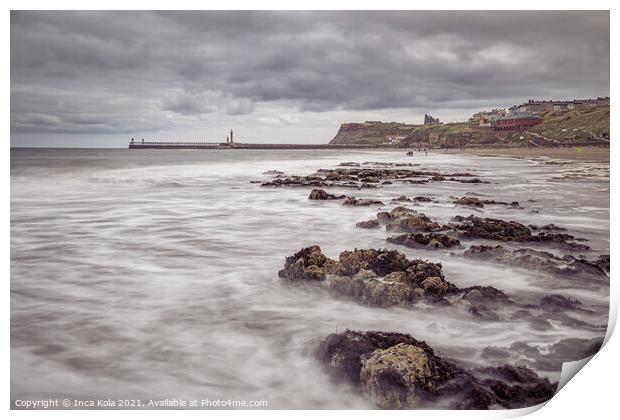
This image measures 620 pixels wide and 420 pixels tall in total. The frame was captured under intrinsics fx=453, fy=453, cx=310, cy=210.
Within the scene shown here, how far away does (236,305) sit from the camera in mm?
3295

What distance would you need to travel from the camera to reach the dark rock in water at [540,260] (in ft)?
11.9

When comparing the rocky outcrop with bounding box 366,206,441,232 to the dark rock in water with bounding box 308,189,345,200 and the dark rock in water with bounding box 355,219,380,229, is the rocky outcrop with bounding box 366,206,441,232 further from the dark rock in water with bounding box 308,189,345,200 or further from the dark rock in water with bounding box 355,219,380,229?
the dark rock in water with bounding box 308,189,345,200

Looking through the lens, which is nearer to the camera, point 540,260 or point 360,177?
point 540,260

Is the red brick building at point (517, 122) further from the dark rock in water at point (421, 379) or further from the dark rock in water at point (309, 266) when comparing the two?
the dark rock in water at point (421, 379)

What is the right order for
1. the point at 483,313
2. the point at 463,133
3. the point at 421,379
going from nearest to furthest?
the point at 421,379 → the point at 483,313 → the point at 463,133

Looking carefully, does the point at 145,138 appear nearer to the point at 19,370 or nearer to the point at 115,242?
the point at 115,242

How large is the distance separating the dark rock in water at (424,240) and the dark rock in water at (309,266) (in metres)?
0.90

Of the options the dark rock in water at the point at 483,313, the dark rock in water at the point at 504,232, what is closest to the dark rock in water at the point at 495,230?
the dark rock in water at the point at 504,232

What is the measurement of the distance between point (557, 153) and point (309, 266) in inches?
134

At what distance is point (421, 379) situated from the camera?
96.1 inches

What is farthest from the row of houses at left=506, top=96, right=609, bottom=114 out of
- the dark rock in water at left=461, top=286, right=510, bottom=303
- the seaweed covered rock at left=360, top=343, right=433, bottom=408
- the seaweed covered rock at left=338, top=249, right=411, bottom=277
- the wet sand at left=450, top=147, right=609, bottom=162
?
the seaweed covered rock at left=360, top=343, right=433, bottom=408

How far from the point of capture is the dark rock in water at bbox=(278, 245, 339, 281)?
349 cm

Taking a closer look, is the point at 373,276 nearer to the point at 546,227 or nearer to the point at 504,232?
the point at 504,232

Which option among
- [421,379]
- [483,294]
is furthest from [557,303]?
[421,379]
